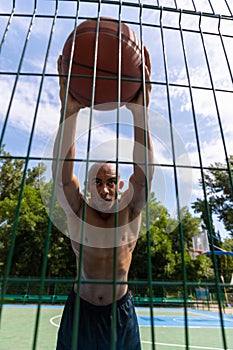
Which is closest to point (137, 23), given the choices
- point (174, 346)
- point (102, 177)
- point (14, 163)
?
point (102, 177)

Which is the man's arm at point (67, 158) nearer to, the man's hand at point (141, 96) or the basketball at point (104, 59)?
the basketball at point (104, 59)

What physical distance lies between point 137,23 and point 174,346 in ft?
20.5

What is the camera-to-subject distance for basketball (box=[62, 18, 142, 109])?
152 cm

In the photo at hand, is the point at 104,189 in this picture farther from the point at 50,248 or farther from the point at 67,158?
the point at 50,248

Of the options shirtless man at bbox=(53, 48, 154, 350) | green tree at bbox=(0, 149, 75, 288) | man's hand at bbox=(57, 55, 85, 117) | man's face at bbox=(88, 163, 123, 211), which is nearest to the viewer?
man's hand at bbox=(57, 55, 85, 117)

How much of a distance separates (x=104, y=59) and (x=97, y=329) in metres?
1.70

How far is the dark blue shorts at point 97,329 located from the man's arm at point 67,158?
71 cm

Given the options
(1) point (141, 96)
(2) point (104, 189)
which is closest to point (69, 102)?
(1) point (141, 96)

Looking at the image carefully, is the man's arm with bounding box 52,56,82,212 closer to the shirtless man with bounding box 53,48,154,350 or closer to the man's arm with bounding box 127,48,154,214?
the shirtless man with bounding box 53,48,154,350

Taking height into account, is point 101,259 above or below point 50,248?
below

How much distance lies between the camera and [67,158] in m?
1.44

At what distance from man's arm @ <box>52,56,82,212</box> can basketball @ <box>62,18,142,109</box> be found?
3.4 inches

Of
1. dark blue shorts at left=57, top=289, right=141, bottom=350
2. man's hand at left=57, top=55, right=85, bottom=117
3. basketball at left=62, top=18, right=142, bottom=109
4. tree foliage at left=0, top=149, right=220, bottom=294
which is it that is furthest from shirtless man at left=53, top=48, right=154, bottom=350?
tree foliage at left=0, top=149, right=220, bottom=294

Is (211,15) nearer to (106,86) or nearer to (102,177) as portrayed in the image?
(106,86)
